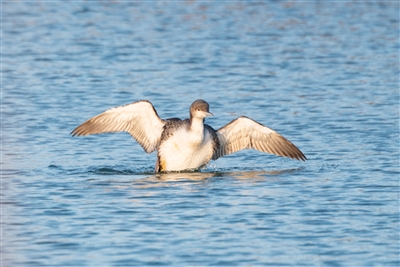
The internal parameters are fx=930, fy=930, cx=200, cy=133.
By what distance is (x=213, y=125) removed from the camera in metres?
16.1

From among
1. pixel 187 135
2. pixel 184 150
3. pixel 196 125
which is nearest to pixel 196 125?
pixel 196 125

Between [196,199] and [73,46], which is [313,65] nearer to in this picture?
[73,46]

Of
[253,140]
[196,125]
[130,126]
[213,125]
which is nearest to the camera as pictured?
[196,125]

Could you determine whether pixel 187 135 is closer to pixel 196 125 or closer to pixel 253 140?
pixel 196 125

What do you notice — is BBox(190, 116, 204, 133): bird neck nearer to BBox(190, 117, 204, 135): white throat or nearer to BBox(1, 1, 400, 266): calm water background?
BBox(190, 117, 204, 135): white throat

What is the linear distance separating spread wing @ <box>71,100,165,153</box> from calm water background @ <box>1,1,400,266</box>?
0.45 m

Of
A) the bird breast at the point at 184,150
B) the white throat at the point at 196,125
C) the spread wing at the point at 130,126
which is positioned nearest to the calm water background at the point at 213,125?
the bird breast at the point at 184,150

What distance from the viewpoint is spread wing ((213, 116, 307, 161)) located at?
42.7 feet

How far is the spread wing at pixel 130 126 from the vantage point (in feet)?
42.4

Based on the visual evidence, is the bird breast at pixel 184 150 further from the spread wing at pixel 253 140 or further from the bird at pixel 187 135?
the spread wing at pixel 253 140

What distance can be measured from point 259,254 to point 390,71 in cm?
1207

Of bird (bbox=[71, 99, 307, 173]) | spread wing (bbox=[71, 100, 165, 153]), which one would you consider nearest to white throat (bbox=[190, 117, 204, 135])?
bird (bbox=[71, 99, 307, 173])

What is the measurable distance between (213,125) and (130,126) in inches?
127

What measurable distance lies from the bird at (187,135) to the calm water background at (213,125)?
24cm
